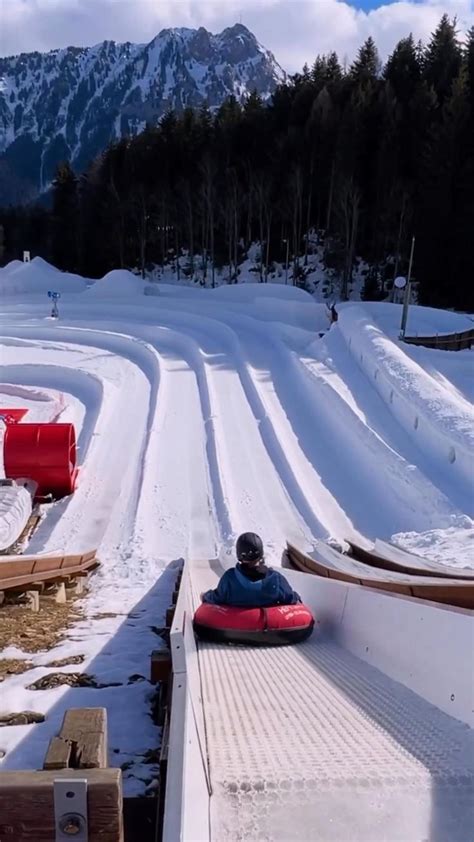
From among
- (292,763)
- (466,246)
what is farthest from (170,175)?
(292,763)

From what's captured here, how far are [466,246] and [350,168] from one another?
8924 millimetres

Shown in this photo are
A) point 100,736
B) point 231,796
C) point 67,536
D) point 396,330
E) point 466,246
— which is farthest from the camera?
point 466,246

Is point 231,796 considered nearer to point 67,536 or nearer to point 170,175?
point 67,536

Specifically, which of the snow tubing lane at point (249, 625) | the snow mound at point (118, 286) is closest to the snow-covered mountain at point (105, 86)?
the snow mound at point (118, 286)

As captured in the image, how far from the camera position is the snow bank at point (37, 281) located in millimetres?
41844

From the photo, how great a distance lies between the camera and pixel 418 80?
139 feet

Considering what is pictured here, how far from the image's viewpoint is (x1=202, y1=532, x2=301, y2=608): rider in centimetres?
463

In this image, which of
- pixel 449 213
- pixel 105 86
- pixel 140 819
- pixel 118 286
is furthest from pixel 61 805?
pixel 105 86

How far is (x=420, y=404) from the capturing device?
43.7 feet

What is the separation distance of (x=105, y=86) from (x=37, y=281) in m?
147

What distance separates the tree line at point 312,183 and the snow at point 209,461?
47.4 feet

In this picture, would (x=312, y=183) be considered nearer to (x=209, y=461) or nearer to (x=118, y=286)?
(x=118, y=286)

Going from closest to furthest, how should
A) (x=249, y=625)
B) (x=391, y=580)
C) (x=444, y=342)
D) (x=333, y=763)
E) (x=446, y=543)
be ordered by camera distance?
(x=333, y=763)
(x=249, y=625)
(x=391, y=580)
(x=446, y=543)
(x=444, y=342)

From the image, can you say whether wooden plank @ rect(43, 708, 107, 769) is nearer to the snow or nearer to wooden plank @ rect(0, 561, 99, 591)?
the snow
